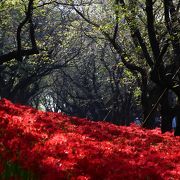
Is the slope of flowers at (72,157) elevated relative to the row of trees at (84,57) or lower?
lower

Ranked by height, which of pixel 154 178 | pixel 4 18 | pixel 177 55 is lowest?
pixel 154 178

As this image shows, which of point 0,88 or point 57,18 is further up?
point 57,18

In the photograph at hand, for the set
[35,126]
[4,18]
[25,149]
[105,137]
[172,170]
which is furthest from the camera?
[4,18]

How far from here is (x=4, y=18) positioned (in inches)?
1289

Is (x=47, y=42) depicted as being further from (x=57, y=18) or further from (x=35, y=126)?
(x=35, y=126)

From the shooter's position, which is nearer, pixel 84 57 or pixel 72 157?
pixel 72 157

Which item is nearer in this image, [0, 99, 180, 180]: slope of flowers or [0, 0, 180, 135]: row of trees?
[0, 99, 180, 180]: slope of flowers

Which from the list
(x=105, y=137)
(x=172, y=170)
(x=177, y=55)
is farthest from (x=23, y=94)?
(x=172, y=170)

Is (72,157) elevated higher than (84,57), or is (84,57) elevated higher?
(84,57)

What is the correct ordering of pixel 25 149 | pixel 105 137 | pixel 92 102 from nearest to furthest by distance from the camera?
pixel 25 149 < pixel 105 137 < pixel 92 102

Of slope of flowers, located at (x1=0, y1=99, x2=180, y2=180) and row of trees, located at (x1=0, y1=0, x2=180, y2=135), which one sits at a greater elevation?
row of trees, located at (x1=0, y1=0, x2=180, y2=135)

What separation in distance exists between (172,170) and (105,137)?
12.2 feet

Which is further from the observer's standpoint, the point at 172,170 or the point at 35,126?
the point at 35,126

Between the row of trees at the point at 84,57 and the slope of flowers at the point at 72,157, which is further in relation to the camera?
the row of trees at the point at 84,57
